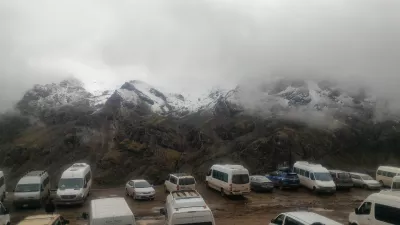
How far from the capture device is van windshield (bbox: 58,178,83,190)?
87.7 ft

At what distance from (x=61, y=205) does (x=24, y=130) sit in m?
84.8

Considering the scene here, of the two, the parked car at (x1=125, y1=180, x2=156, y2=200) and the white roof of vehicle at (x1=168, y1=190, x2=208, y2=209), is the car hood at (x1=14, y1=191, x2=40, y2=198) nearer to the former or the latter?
the parked car at (x1=125, y1=180, x2=156, y2=200)

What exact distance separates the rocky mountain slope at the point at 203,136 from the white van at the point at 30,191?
113ft

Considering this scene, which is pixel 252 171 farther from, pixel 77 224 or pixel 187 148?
pixel 77 224

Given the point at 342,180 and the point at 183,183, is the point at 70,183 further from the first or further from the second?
the point at 342,180

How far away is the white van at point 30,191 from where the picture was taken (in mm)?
25844

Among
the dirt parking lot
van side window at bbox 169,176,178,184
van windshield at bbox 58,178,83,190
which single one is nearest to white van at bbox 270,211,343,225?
the dirt parking lot

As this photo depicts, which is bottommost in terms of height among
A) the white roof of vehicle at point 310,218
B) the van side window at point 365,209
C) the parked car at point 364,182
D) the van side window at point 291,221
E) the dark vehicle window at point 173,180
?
the parked car at point 364,182

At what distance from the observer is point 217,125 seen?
86.4m

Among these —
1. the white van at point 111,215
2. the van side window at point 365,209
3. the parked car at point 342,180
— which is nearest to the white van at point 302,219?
the van side window at point 365,209

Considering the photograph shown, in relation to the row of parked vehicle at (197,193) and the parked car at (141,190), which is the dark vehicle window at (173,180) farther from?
the parked car at (141,190)

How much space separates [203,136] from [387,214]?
66125 millimetres

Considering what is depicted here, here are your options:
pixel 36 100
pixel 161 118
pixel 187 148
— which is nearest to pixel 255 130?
pixel 187 148

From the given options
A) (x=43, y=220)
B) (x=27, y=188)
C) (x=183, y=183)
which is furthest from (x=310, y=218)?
(x=27, y=188)
